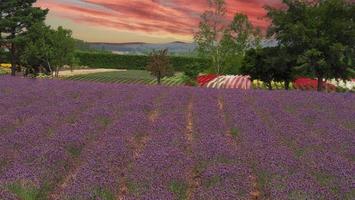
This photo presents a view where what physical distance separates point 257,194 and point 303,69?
26.1m

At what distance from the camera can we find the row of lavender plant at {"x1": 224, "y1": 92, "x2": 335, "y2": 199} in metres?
5.75

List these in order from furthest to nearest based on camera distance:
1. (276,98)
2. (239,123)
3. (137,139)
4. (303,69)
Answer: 1. (303,69)
2. (276,98)
3. (239,123)
4. (137,139)

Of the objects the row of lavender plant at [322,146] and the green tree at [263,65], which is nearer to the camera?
the row of lavender plant at [322,146]

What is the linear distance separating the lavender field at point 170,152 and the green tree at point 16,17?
1309 inches

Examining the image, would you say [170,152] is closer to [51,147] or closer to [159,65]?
[51,147]

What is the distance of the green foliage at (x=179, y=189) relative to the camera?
5.94m

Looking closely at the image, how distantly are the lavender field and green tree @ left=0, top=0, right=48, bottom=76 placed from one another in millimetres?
33246

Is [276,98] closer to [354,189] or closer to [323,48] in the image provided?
→ [354,189]

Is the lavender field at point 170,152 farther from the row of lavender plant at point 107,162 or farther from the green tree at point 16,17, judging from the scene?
the green tree at point 16,17

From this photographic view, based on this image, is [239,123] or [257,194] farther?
[239,123]

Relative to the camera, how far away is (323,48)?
3234 centimetres

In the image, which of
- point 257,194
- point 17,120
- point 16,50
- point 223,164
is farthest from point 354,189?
point 16,50

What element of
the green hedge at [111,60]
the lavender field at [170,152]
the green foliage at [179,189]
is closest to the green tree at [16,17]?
the green hedge at [111,60]

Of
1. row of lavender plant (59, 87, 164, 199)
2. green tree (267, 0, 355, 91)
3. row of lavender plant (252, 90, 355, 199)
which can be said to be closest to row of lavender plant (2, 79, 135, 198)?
row of lavender plant (59, 87, 164, 199)
